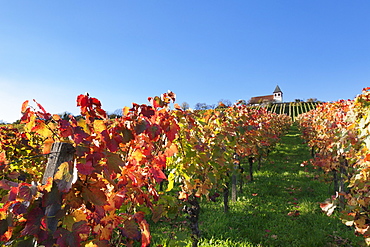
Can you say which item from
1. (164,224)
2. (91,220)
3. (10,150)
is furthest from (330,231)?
(10,150)

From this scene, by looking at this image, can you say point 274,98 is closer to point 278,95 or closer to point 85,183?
point 278,95

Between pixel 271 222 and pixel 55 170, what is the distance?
5.18 metres

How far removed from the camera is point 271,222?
5.31 m

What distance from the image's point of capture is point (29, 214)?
121cm

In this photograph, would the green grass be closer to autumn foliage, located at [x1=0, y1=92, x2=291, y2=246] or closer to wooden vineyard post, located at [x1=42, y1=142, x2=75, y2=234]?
autumn foliage, located at [x1=0, y1=92, x2=291, y2=246]

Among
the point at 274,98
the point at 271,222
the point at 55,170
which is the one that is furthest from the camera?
the point at 274,98

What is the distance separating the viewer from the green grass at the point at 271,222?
4.45m

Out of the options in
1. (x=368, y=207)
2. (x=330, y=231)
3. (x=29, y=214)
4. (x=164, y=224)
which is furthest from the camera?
(x=164, y=224)

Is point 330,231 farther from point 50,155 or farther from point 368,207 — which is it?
point 50,155

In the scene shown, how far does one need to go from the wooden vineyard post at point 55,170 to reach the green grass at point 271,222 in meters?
1.34

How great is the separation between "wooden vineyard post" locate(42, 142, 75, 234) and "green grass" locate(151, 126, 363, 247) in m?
1.34

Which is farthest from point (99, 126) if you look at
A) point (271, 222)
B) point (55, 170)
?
point (271, 222)

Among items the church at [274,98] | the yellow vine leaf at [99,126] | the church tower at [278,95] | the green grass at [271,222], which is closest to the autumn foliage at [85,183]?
the yellow vine leaf at [99,126]

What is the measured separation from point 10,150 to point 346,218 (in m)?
7.09
